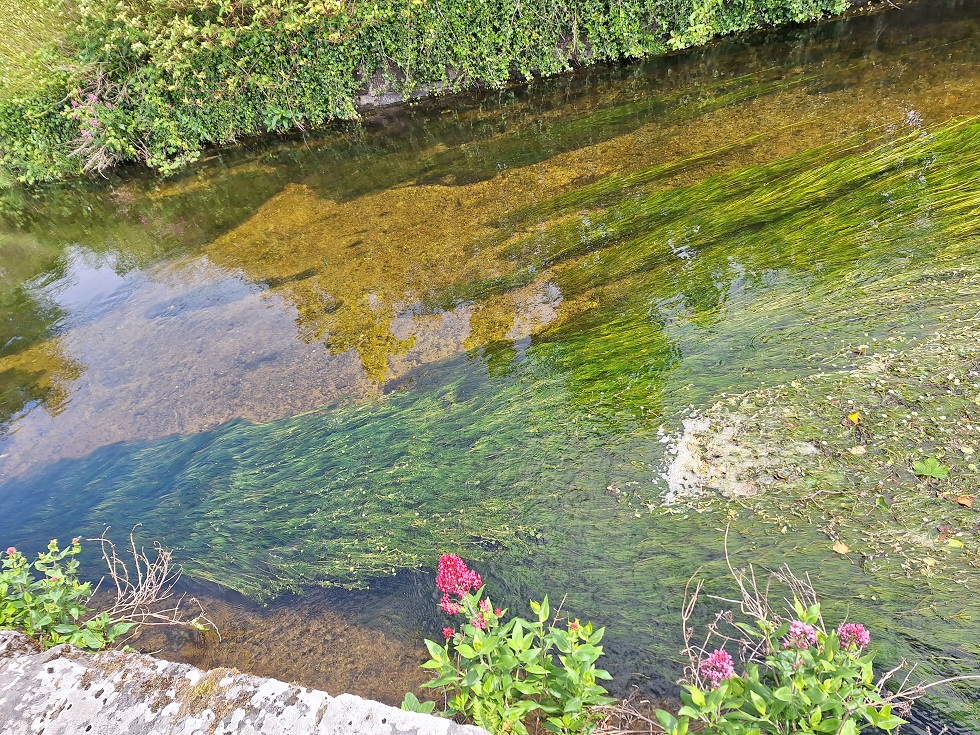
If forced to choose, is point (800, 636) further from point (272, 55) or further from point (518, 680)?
point (272, 55)

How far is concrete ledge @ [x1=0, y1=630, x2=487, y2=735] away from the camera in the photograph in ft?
4.93

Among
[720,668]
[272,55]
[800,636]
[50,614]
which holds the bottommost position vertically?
[720,668]

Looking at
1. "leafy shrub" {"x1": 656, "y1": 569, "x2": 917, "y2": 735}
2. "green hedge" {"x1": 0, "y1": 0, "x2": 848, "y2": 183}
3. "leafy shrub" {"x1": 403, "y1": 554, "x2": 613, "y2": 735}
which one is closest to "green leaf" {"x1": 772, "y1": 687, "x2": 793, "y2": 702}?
"leafy shrub" {"x1": 656, "y1": 569, "x2": 917, "y2": 735}

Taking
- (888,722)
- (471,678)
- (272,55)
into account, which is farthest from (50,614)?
(272,55)

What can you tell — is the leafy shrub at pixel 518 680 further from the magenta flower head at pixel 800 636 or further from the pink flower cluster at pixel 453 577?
the magenta flower head at pixel 800 636

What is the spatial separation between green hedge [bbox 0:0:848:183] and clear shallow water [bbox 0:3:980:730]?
5.07 feet

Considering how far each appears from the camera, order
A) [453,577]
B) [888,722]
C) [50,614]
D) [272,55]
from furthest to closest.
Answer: [272,55] → [50,614] → [453,577] → [888,722]

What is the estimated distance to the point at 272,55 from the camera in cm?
759

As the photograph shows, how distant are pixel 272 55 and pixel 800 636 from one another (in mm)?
8888

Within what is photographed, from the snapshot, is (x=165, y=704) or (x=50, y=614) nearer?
(x=165, y=704)

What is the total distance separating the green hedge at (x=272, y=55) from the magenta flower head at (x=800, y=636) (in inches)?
302

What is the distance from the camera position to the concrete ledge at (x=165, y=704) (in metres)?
1.50

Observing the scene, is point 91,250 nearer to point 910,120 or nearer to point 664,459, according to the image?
point 664,459

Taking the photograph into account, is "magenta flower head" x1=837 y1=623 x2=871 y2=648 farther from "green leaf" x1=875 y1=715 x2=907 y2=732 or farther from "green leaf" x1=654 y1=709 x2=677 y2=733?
"green leaf" x1=654 y1=709 x2=677 y2=733
